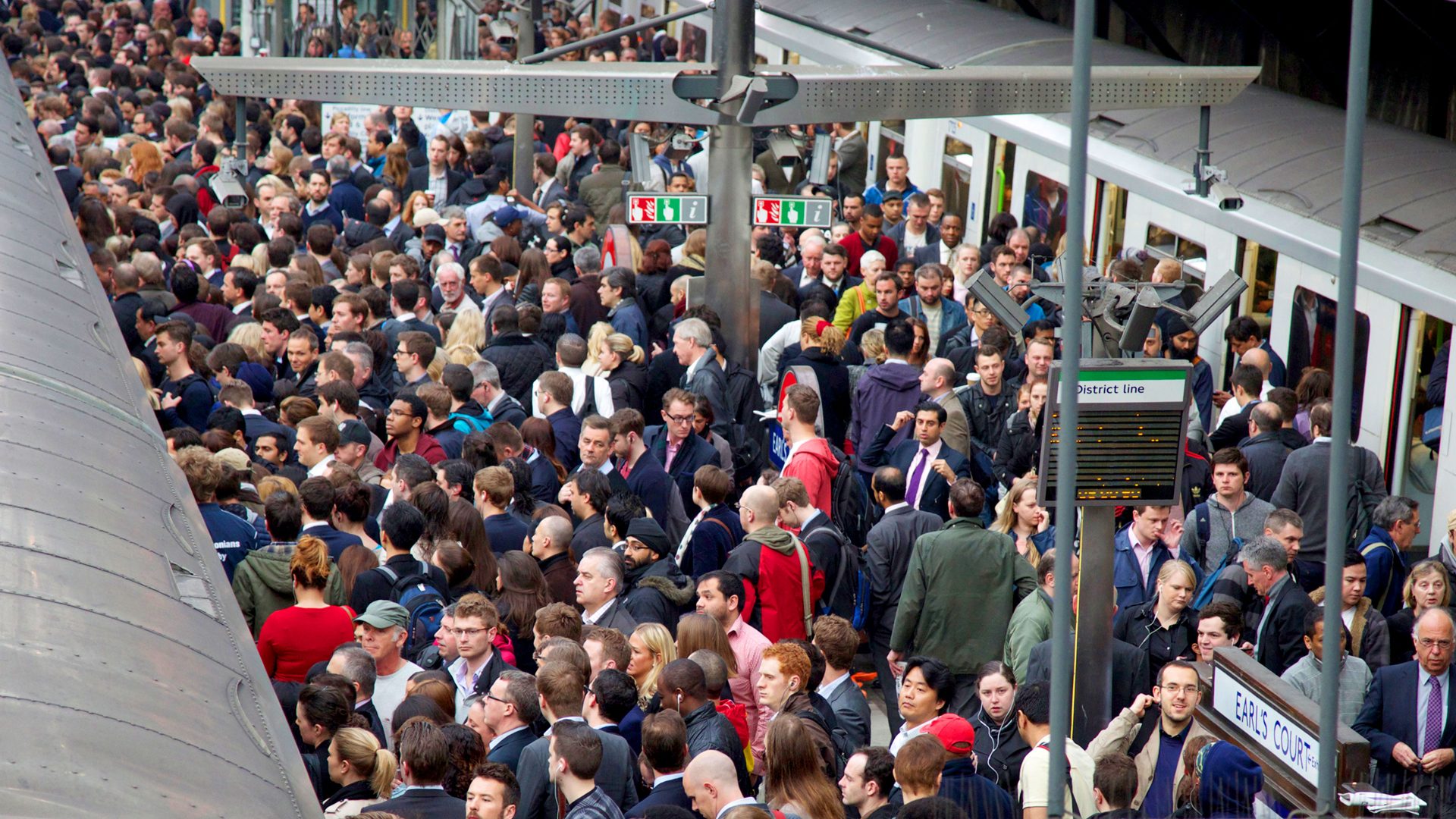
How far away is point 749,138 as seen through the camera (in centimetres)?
1095

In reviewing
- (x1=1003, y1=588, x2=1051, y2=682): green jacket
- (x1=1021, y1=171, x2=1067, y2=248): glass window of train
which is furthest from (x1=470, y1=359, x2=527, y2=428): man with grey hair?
(x1=1021, y1=171, x2=1067, y2=248): glass window of train

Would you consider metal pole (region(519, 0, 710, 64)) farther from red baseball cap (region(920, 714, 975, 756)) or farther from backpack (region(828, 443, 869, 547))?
red baseball cap (region(920, 714, 975, 756))

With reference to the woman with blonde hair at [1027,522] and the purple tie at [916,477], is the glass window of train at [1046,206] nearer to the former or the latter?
the purple tie at [916,477]

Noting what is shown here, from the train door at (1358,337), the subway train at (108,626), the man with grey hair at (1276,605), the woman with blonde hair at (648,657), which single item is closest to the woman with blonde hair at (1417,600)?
the man with grey hair at (1276,605)

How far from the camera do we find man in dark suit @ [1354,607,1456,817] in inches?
253

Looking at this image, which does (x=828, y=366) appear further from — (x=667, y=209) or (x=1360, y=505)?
(x=1360, y=505)

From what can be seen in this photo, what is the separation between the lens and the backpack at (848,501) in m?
8.98

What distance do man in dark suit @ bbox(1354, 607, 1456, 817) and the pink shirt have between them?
2294 mm

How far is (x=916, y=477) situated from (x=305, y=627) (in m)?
3.55

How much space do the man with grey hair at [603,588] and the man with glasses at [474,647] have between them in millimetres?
460

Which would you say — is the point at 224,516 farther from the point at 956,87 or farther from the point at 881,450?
the point at 956,87

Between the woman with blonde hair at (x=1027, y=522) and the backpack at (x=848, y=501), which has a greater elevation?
the woman with blonde hair at (x=1027, y=522)

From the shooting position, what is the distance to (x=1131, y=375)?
5.84 m

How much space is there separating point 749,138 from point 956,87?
138 cm
